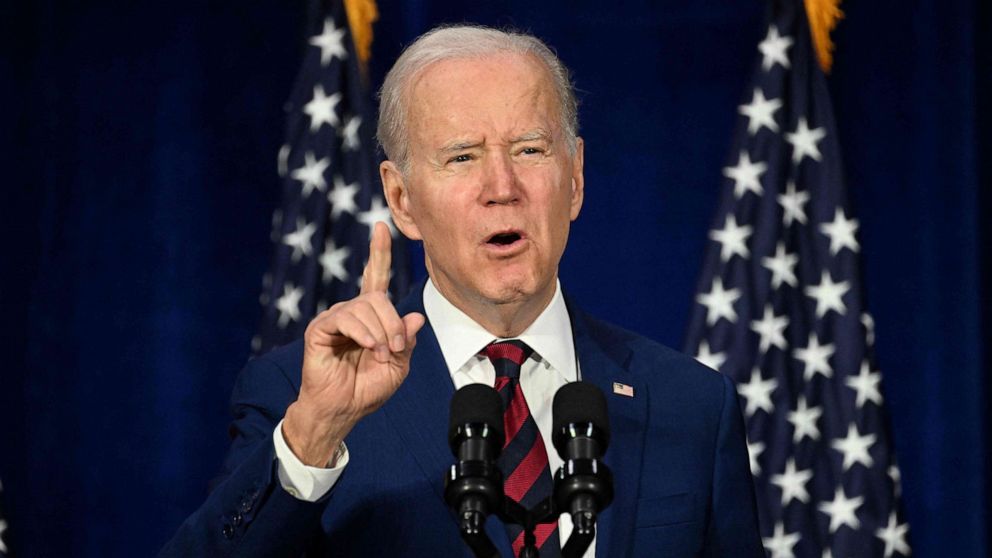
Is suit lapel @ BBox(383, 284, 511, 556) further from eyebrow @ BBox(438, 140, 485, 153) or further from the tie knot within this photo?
eyebrow @ BBox(438, 140, 485, 153)

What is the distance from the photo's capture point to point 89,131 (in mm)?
4422

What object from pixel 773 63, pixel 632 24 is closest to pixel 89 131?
pixel 632 24

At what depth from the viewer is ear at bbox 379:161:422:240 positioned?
7.63 ft

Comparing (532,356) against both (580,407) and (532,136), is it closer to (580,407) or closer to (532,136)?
(532,136)

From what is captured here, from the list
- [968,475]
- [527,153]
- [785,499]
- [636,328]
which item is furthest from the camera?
[636,328]

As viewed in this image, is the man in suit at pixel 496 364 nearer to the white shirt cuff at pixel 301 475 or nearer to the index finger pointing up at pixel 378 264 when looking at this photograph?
the index finger pointing up at pixel 378 264

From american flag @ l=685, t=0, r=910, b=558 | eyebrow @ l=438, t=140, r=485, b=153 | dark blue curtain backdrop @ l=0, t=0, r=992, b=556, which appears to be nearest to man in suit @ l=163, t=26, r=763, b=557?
eyebrow @ l=438, t=140, r=485, b=153

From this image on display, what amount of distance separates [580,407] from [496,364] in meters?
0.63

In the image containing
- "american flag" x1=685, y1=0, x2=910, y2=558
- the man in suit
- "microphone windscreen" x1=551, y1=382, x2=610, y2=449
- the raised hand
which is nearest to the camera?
"microphone windscreen" x1=551, y1=382, x2=610, y2=449

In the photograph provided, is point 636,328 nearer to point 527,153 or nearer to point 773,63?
point 773,63

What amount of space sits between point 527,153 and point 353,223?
200cm

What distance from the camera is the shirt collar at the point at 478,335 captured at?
87.8 inches

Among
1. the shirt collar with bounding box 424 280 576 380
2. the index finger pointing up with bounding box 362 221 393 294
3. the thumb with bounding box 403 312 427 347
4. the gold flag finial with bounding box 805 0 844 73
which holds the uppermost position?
the gold flag finial with bounding box 805 0 844 73

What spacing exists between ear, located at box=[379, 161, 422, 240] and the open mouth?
0.62 feet
